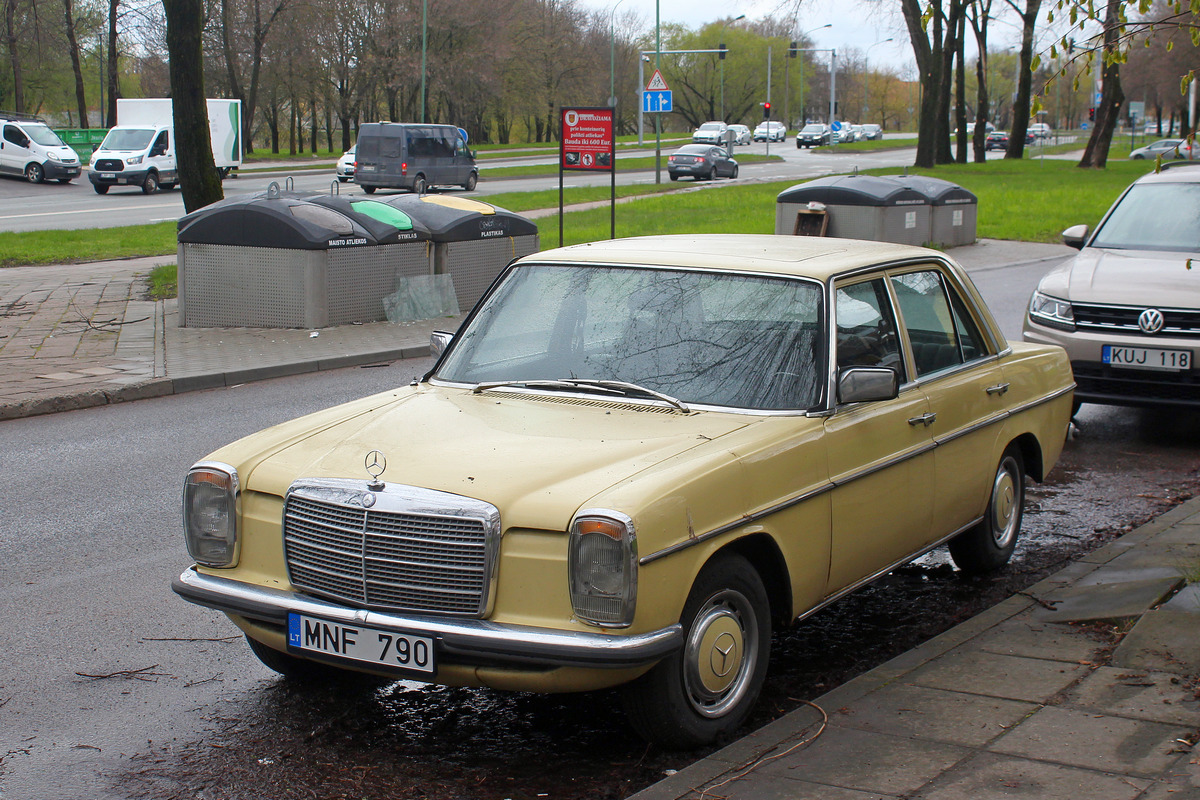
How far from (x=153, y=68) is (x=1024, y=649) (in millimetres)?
76634

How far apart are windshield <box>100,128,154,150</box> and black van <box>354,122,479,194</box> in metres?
6.62

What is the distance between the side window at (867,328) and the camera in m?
4.59

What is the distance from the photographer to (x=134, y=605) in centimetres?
532

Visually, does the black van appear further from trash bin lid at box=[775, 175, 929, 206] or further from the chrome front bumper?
the chrome front bumper

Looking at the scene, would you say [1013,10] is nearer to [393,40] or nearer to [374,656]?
[393,40]

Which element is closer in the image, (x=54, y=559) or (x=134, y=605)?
(x=134, y=605)

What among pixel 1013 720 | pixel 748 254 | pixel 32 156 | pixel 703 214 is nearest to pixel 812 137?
pixel 32 156

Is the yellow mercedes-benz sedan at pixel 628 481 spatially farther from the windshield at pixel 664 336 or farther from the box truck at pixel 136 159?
the box truck at pixel 136 159

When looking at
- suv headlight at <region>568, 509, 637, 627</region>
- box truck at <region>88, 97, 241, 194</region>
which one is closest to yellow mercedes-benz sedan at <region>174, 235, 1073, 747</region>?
suv headlight at <region>568, 509, 637, 627</region>

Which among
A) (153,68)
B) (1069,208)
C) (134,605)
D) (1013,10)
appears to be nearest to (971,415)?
(134,605)

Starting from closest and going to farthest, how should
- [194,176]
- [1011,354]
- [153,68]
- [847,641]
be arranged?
[847,641], [1011,354], [194,176], [153,68]

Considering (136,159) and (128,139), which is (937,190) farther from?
(128,139)

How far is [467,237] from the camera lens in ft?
49.9

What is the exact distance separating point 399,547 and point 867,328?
2185 millimetres
